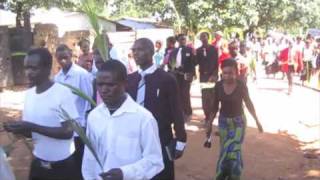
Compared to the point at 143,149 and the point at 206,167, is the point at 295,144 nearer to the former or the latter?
the point at 206,167

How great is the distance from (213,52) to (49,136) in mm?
7166

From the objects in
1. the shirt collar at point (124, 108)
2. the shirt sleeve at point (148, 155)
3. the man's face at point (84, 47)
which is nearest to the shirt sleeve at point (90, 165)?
the shirt collar at point (124, 108)

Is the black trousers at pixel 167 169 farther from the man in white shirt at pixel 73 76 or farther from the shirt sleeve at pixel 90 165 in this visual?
the shirt sleeve at pixel 90 165

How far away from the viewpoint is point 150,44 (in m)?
4.63

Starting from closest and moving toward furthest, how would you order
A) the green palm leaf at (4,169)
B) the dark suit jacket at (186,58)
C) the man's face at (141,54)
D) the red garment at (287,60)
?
the green palm leaf at (4,169), the man's face at (141,54), the dark suit jacket at (186,58), the red garment at (287,60)

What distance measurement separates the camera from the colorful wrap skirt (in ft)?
20.1

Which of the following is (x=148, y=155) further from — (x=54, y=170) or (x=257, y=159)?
(x=257, y=159)

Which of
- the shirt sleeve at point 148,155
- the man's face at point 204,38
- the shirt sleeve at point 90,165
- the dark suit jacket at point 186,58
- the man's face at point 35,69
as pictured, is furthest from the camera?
the dark suit jacket at point 186,58

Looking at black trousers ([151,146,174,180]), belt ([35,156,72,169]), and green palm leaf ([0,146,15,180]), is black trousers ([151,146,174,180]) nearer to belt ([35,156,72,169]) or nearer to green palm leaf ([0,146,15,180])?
belt ([35,156,72,169])

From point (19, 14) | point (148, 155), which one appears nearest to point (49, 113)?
point (148, 155)

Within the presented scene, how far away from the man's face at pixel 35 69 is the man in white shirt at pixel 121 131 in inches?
36.6

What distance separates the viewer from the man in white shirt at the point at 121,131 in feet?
9.48

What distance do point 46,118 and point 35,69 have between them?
0.33 m

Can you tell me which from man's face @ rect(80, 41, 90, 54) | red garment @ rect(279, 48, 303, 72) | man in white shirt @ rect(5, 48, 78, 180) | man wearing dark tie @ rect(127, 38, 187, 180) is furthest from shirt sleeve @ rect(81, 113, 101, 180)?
red garment @ rect(279, 48, 303, 72)
